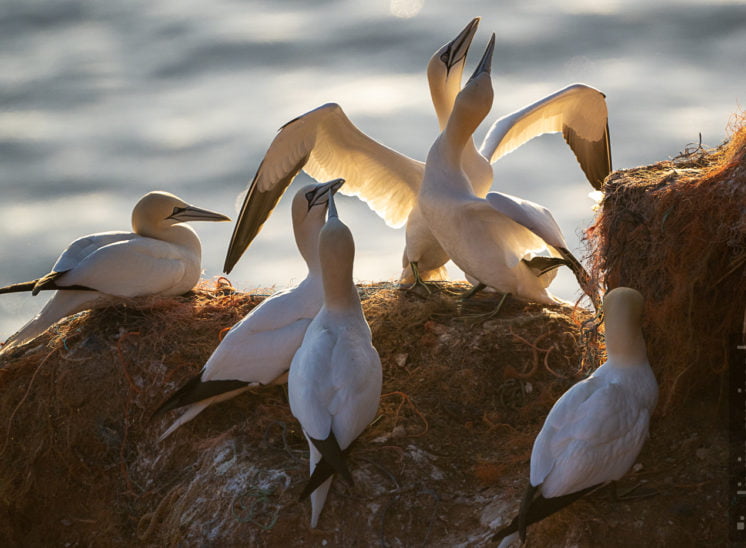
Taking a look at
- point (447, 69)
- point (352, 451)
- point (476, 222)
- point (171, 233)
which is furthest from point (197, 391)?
point (447, 69)

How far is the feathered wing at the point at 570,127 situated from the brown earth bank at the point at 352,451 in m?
1.53

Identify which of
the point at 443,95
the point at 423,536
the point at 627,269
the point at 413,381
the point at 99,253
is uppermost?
the point at 443,95

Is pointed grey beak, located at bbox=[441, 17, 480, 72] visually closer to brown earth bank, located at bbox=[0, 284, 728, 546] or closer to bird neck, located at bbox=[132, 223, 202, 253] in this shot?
brown earth bank, located at bbox=[0, 284, 728, 546]

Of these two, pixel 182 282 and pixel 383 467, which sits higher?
pixel 182 282

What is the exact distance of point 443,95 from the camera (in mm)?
8375

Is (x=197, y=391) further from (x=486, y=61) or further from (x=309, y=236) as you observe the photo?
(x=486, y=61)

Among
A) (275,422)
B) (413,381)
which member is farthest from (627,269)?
(275,422)

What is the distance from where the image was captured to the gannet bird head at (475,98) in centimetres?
705

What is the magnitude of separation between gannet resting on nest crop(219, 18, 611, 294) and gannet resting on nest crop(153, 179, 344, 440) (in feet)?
5.56

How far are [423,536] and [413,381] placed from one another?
148cm

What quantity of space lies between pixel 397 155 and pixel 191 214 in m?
1.64

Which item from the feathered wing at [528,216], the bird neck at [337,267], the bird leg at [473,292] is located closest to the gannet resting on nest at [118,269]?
the bird leg at [473,292]

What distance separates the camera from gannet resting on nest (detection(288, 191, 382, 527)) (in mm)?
5109

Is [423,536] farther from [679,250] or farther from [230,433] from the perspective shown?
[679,250]
